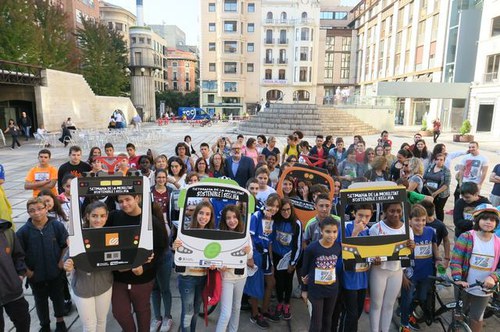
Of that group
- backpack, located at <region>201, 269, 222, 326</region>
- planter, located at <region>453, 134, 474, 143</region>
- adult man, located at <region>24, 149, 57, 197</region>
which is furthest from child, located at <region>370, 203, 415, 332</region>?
planter, located at <region>453, 134, 474, 143</region>

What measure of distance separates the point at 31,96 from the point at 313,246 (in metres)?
25.8

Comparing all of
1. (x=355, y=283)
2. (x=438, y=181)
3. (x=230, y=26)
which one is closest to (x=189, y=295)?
(x=355, y=283)

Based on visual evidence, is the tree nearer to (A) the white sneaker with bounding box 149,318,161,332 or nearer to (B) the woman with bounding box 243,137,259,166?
(B) the woman with bounding box 243,137,259,166

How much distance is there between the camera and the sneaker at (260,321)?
3.93m

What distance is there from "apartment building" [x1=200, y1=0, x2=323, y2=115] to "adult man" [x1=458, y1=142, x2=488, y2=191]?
46960 millimetres

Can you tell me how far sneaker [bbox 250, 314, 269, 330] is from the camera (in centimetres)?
393

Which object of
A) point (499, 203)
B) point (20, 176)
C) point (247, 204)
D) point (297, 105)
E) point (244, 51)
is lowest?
point (20, 176)

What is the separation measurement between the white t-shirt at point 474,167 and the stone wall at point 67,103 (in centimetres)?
2400

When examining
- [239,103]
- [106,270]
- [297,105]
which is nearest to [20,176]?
[106,270]

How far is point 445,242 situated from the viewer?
3.94 m

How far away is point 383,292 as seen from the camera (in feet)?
11.6

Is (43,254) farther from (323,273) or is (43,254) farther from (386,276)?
(386,276)

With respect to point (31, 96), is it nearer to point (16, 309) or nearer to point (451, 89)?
point (16, 309)

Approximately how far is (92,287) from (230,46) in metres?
53.3
